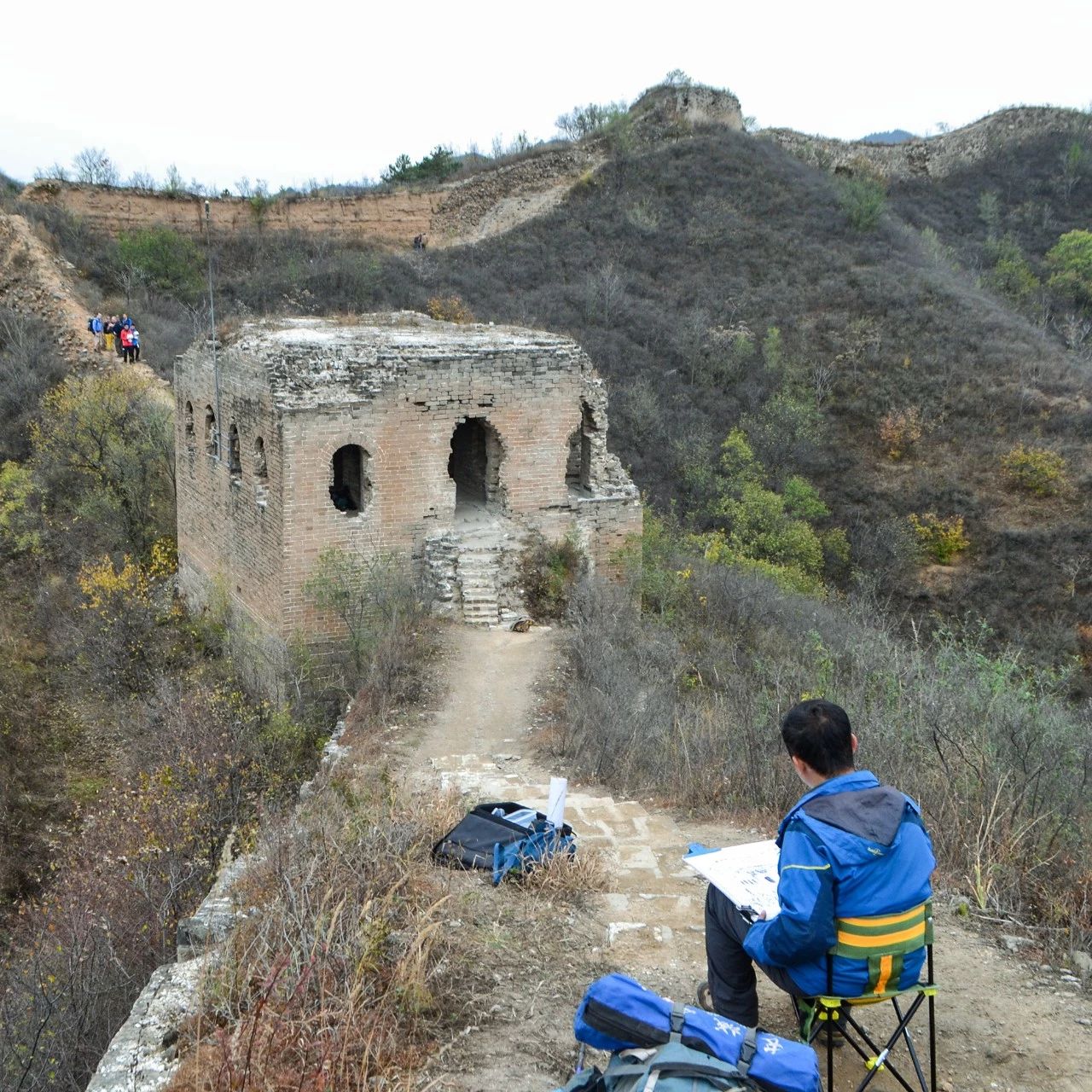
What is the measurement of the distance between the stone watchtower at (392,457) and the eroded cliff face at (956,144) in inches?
1334

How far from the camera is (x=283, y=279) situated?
2777 cm

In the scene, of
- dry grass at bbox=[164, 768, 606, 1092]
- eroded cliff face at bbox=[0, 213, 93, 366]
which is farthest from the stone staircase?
eroded cliff face at bbox=[0, 213, 93, 366]

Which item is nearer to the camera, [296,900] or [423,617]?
[296,900]

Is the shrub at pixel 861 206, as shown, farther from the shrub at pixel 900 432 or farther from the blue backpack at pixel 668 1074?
the blue backpack at pixel 668 1074

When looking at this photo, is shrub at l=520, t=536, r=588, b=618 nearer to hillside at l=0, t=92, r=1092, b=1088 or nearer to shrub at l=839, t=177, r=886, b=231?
hillside at l=0, t=92, r=1092, b=1088

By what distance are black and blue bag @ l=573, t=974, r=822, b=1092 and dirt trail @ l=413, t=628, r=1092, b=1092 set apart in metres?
0.77

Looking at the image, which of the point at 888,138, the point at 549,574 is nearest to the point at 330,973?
the point at 549,574

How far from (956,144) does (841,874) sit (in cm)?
4602

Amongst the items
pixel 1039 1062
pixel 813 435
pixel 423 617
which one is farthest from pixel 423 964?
pixel 813 435

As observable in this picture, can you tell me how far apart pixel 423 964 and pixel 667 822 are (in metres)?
2.61

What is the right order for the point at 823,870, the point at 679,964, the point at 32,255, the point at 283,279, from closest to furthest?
the point at 823,870 → the point at 679,964 → the point at 32,255 → the point at 283,279

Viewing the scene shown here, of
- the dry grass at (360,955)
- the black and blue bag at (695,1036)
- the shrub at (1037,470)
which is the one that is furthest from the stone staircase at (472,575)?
the shrub at (1037,470)

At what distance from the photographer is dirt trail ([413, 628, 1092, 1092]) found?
→ 3.69 metres

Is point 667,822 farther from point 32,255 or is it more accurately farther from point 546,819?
point 32,255
